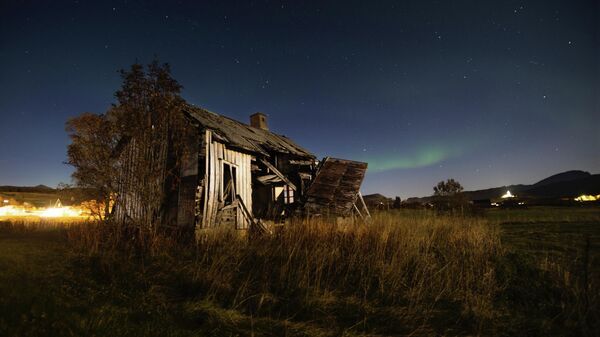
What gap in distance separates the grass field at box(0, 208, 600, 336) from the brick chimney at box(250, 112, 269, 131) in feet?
39.4

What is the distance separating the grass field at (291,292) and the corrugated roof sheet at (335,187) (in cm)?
413

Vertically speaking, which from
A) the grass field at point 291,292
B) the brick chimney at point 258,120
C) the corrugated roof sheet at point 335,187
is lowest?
the grass field at point 291,292

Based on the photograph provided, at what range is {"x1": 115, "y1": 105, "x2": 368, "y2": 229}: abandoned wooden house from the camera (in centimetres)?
861

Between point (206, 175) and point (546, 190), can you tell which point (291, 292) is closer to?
point (206, 175)

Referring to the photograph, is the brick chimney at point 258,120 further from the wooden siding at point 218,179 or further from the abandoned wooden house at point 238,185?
the wooden siding at point 218,179

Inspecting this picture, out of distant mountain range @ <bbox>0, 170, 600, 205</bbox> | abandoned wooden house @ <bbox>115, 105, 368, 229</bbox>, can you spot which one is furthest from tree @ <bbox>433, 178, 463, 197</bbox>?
abandoned wooden house @ <bbox>115, 105, 368, 229</bbox>

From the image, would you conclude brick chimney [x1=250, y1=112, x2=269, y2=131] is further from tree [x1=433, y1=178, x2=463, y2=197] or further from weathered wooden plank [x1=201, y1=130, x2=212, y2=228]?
tree [x1=433, y1=178, x2=463, y2=197]

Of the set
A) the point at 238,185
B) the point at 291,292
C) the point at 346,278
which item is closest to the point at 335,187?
the point at 238,185

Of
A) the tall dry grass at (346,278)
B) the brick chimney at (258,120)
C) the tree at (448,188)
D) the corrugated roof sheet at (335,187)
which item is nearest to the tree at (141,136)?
the tall dry grass at (346,278)

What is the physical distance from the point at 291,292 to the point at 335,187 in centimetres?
751

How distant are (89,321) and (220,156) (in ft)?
21.3

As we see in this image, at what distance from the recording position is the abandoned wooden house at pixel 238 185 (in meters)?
8.61

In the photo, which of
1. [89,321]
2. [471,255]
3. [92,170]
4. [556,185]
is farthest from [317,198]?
[556,185]

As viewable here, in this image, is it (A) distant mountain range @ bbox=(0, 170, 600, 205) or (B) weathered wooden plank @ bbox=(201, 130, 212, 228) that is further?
(A) distant mountain range @ bbox=(0, 170, 600, 205)
